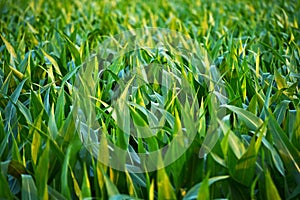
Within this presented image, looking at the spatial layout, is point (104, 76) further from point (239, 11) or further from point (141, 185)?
point (239, 11)

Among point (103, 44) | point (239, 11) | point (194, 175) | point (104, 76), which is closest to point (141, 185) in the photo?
point (194, 175)

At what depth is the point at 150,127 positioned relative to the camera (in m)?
1.07

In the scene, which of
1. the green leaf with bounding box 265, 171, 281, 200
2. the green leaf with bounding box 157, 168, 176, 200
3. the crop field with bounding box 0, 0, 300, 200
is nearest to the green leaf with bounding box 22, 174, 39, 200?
the crop field with bounding box 0, 0, 300, 200

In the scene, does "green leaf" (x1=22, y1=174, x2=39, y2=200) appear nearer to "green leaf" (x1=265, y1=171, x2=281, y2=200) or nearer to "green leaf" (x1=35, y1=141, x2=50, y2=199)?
"green leaf" (x1=35, y1=141, x2=50, y2=199)

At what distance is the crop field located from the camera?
908mm

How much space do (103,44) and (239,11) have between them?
1.31m

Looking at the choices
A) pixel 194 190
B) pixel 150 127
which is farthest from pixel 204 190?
pixel 150 127

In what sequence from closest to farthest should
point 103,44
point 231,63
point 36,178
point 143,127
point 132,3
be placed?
point 36,178
point 143,127
point 231,63
point 103,44
point 132,3

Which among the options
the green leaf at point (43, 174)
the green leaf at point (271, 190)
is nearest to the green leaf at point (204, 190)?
the green leaf at point (271, 190)

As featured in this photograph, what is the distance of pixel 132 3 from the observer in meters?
3.23

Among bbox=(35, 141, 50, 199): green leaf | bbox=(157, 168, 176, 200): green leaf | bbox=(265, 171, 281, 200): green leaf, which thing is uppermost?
bbox=(35, 141, 50, 199): green leaf

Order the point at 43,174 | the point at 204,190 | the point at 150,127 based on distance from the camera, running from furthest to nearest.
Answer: the point at 150,127, the point at 43,174, the point at 204,190

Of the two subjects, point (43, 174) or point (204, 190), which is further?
point (43, 174)

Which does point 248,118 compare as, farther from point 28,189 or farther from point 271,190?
point 28,189
